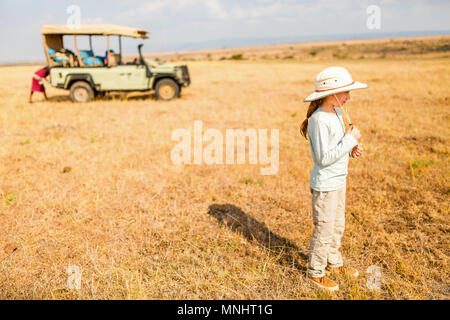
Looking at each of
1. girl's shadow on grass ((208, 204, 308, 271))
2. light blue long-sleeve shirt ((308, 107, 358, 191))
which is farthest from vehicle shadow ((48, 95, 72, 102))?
light blue long-sleeve shirt ((308, 107, 358, 191))

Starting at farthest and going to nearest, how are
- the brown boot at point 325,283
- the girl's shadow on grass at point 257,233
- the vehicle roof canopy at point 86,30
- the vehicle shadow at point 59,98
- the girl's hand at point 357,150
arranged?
the vehicle shadow at point 59,98 < the vehicle roof canopy at point 86,30 < the girl's shadow on grass at point 257,233 < the brown boot at point 325,283 < the girl's hand at point 357,150

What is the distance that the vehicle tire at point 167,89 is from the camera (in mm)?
11688

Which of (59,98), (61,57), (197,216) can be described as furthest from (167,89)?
(197,216)

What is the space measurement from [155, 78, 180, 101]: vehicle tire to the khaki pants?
1013 centimetres

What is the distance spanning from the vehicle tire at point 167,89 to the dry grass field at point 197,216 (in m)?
3.90

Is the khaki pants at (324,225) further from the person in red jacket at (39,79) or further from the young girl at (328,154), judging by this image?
the person in red jacket at (39,79)

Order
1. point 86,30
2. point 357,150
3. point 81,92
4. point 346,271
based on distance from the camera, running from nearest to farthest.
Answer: point 357,150 < point 346,271 < point 86,30 < point 81,92

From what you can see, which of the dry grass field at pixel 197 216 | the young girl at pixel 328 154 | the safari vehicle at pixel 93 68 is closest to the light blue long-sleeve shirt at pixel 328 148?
the young girl at pixel 328 154

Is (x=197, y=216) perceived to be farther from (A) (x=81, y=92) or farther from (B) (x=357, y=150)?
(A) (x=81, y=92)

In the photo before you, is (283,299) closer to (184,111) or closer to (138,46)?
(184,111)

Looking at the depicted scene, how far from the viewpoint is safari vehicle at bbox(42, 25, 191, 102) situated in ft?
35.0

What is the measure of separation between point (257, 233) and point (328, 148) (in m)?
1.65

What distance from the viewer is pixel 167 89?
11.8 metres

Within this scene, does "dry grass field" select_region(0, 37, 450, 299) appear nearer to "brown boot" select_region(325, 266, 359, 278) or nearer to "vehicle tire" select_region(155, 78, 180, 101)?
"brown boot" select_region(325, 266, 359, 278)
